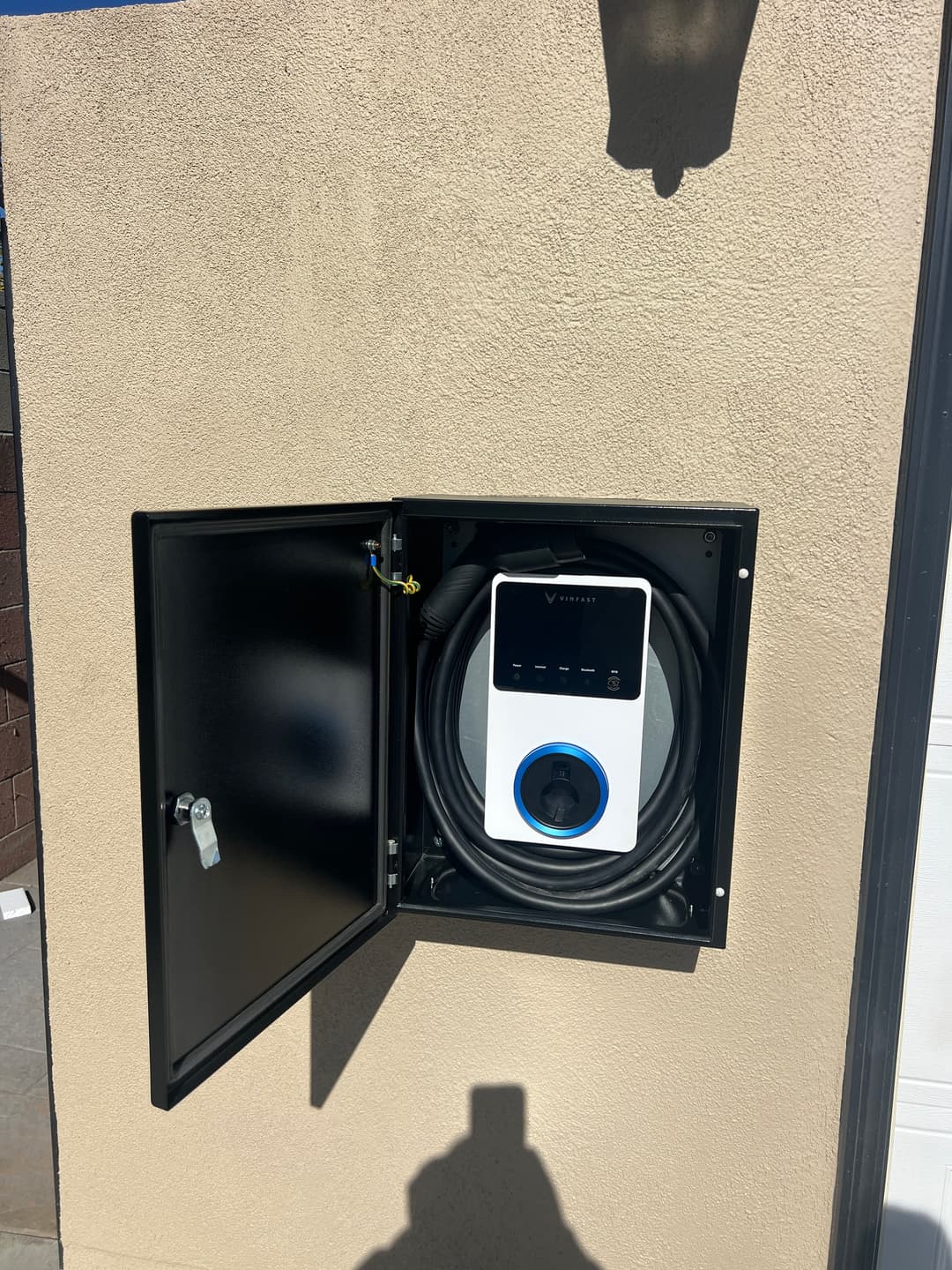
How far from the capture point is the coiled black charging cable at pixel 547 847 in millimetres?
1310

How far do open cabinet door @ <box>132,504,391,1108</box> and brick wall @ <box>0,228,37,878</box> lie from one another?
9.82ft

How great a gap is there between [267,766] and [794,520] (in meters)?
0.90

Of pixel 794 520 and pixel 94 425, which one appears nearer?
pixel 794 520

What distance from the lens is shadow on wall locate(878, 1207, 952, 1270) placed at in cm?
153

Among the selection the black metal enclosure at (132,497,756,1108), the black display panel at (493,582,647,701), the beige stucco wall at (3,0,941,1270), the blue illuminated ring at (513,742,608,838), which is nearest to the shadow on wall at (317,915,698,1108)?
the beige stucco wall at (3,0,941,1270)

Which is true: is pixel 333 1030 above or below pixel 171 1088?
below

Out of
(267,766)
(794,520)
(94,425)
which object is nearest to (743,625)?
(794,520)

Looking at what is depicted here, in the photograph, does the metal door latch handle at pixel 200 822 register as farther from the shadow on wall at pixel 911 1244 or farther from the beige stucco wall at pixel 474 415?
the shadow on wall at pixel 911 1244

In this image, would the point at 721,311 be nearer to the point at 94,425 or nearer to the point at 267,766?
the point at 267,766

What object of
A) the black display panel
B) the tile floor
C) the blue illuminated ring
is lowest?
the tile floor

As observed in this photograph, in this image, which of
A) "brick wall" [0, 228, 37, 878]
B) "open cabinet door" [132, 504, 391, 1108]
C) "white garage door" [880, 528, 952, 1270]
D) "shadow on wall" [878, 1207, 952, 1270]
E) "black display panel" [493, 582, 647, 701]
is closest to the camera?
"open cabinet door" [132, 504, 391, 1108]

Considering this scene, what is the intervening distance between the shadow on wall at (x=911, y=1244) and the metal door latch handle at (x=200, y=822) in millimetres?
1422

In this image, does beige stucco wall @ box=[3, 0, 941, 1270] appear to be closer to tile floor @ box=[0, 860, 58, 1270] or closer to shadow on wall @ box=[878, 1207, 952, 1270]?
shadow on wall @ box=[878, 1207, 952, 1270]

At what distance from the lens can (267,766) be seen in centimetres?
109
